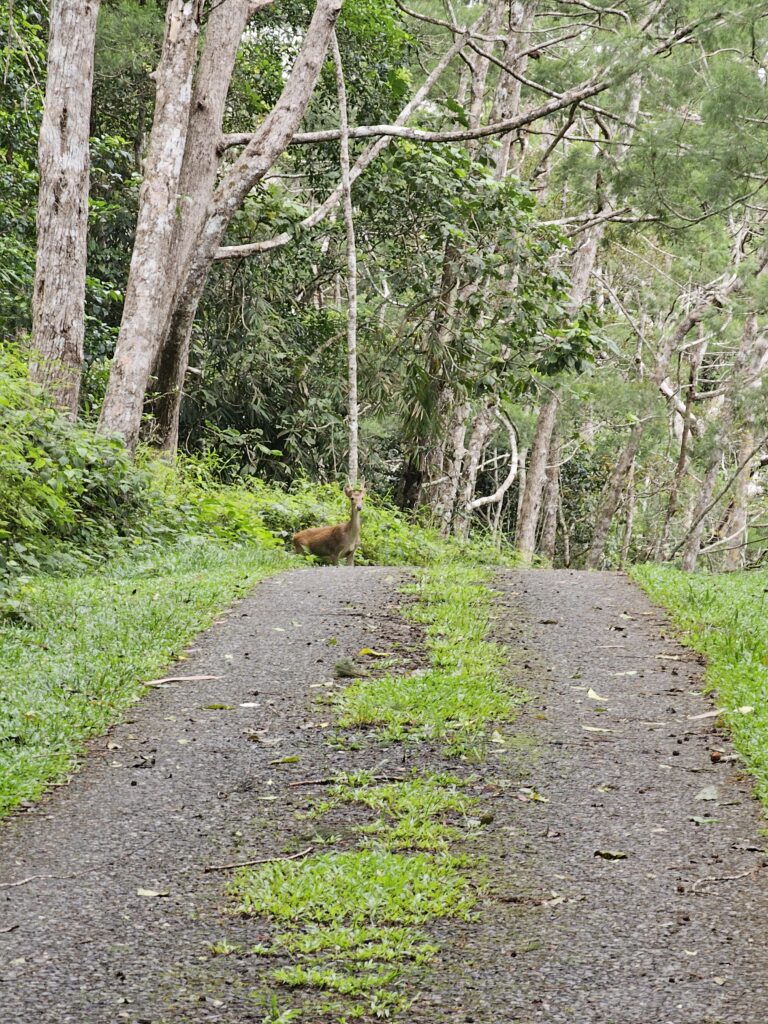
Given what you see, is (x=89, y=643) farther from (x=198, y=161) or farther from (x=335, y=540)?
(x=198, y=161)

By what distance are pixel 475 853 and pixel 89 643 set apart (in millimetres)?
3489

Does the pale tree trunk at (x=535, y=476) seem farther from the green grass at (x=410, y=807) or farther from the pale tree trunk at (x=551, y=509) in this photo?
the green grass at (x=410, y=807)

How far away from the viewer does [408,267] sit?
17.1m

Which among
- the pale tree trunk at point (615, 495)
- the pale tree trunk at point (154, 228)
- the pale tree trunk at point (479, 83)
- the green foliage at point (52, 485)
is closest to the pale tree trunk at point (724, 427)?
the pale tree trunk at point (615, 495)

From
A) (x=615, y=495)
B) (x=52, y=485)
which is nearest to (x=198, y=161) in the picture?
Result: (x=52, y=485)

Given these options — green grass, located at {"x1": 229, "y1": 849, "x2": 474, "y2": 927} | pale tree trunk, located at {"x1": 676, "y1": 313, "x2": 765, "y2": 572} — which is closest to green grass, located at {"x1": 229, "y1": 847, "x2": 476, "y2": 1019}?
green grass, located at {"x1": 229, "y1": 849, "x2": 474, "y2": 927}

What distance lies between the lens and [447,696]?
6273mm

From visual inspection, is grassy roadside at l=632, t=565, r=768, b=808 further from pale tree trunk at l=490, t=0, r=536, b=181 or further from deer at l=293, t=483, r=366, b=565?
pale tree trunk at l=490, t=0, r=536, b=181

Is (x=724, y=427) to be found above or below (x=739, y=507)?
above

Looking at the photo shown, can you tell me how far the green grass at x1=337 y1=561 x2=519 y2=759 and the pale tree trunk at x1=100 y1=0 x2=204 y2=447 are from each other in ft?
18.0

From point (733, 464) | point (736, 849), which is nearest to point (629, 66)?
point (736, 849)

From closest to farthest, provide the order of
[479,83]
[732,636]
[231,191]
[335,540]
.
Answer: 1. [732,636]
2. [335,540]
3. [231,191]
4. [479,83]

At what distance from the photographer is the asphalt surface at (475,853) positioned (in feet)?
11.5

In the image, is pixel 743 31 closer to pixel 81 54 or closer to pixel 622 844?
pixel 81 54
